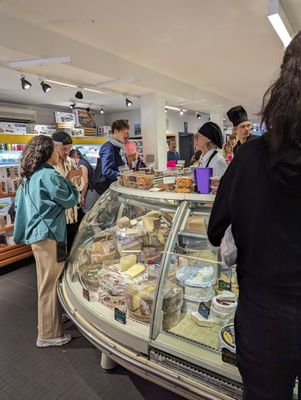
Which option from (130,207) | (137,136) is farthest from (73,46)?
(137,136)

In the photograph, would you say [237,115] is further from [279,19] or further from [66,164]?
[66,164]

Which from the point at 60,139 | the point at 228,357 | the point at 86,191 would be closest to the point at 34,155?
the point at 60,139

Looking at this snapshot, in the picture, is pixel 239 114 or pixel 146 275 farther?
pixel 239 114

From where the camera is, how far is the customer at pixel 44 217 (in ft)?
8.02

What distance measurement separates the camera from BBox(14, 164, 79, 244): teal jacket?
2430 mm

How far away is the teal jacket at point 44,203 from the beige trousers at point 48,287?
0.09 metres

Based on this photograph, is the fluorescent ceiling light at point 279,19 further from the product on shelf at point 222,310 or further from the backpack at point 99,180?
the product on shelf at point 222,310

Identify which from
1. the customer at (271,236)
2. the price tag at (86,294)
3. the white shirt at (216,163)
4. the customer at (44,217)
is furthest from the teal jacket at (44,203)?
the customer at (271,236)

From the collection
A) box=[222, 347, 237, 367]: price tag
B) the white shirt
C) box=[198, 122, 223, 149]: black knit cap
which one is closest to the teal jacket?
the white shirt

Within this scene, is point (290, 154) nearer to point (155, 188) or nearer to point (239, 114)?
point (155, 188)

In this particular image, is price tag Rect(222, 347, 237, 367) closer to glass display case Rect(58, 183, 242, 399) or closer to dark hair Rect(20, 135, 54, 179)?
glass display case Rect(58, 183, 242, 399)

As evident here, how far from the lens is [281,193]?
88 centimetres

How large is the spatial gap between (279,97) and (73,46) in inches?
160

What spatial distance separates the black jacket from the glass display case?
2.20 feet
